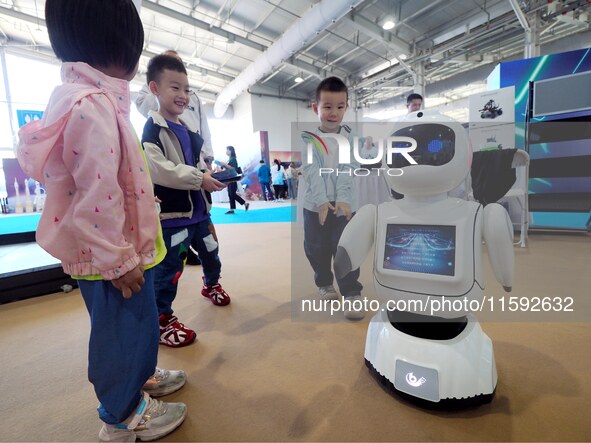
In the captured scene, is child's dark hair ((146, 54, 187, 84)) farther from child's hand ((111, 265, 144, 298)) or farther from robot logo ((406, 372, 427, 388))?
robot logo ((406, 372, 427, 388))

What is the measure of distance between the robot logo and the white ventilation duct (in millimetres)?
4497

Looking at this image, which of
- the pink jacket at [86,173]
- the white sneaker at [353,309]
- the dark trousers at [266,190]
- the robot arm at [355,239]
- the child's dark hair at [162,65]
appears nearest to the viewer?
the pink jacket at [86,173]

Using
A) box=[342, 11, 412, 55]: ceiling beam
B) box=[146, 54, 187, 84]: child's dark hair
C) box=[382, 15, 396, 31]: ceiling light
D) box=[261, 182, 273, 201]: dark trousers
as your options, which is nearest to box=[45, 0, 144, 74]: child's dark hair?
box=[146, 54, 187, 84]: child's dark hair

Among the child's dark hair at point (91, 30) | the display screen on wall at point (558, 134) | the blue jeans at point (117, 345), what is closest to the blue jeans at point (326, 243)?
the blue jeans at point (117, 345)

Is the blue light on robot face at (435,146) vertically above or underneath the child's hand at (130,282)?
above

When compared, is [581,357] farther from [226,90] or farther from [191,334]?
[226,90]

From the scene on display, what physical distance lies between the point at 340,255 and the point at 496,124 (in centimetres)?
331

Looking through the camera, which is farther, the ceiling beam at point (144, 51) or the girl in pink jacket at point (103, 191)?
the ceiling beam at point (144, 51)

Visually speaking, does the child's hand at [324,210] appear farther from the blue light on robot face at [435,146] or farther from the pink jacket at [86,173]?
the pink jacket at [86,173]

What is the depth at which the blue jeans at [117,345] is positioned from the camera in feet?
2.17

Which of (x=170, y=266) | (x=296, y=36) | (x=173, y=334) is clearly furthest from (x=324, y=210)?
(x=296, y=36)

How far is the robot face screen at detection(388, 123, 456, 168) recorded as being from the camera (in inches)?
33.0

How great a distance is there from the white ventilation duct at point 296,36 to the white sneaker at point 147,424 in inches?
184

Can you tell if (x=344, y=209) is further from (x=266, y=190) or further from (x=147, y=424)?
(x=266, y=190)
